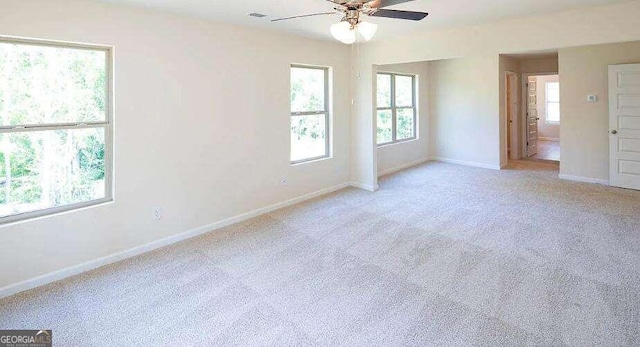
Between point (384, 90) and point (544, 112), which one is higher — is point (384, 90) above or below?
below

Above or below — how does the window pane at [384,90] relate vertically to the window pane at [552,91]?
below

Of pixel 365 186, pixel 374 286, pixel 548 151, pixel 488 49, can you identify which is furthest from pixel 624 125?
pixel 374 286

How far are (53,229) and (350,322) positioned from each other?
2.62 metres

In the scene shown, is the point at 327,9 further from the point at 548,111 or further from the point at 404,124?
the point at 548,111

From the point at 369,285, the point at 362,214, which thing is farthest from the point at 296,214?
the point at 369,285

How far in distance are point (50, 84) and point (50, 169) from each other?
73 cm

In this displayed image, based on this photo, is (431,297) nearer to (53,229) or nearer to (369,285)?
(369,285)

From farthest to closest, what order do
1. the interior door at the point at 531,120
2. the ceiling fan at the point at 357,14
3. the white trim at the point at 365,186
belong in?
the interior door at the point at 531,120 → the white trim at the point at 365,186 → the ceiling fan at the point at 357,14

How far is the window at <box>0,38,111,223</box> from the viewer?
299 cm

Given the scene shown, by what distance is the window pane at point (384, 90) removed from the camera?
7.42 metres

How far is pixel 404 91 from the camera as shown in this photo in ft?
26.6

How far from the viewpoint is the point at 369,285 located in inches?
118

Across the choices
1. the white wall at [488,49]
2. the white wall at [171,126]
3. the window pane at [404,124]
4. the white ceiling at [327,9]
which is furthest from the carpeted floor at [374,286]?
the window pane at [404,124]

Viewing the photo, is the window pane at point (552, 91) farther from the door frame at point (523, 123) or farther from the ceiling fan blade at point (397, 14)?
the ceiling fan blade at point (397, 14)
